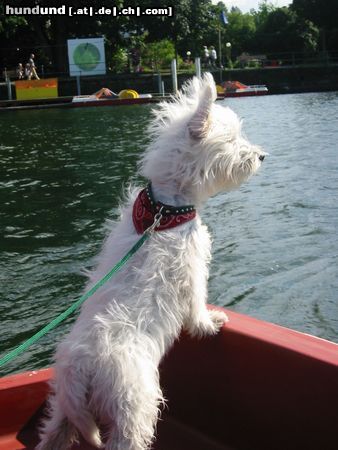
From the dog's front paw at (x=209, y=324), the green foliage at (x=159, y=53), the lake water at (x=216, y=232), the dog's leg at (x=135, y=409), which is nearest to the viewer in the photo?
the dog's leg at (x=135, y=409)

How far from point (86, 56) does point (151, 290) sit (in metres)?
44.1

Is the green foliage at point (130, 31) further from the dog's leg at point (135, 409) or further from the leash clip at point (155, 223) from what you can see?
the dog's leg at point (135, 409)

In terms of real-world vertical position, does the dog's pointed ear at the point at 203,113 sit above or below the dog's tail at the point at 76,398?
above

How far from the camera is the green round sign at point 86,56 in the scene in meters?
44.3

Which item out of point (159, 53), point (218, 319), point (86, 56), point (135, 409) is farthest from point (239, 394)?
point (159, 53)

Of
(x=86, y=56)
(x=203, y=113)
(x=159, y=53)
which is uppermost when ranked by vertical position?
(x=159, y=53)

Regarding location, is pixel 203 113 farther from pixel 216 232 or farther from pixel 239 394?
pixel 216 232

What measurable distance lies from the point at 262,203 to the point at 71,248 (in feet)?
12.5

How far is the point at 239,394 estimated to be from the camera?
3520mm

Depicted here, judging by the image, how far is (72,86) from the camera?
44.2m

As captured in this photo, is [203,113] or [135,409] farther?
[203,113]

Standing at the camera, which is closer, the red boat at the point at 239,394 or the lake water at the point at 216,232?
the red boat at the point at 239,394

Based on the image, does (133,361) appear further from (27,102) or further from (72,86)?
(72,86)

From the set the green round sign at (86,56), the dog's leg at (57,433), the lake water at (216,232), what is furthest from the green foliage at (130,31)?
the dog's leg at (57,433)
